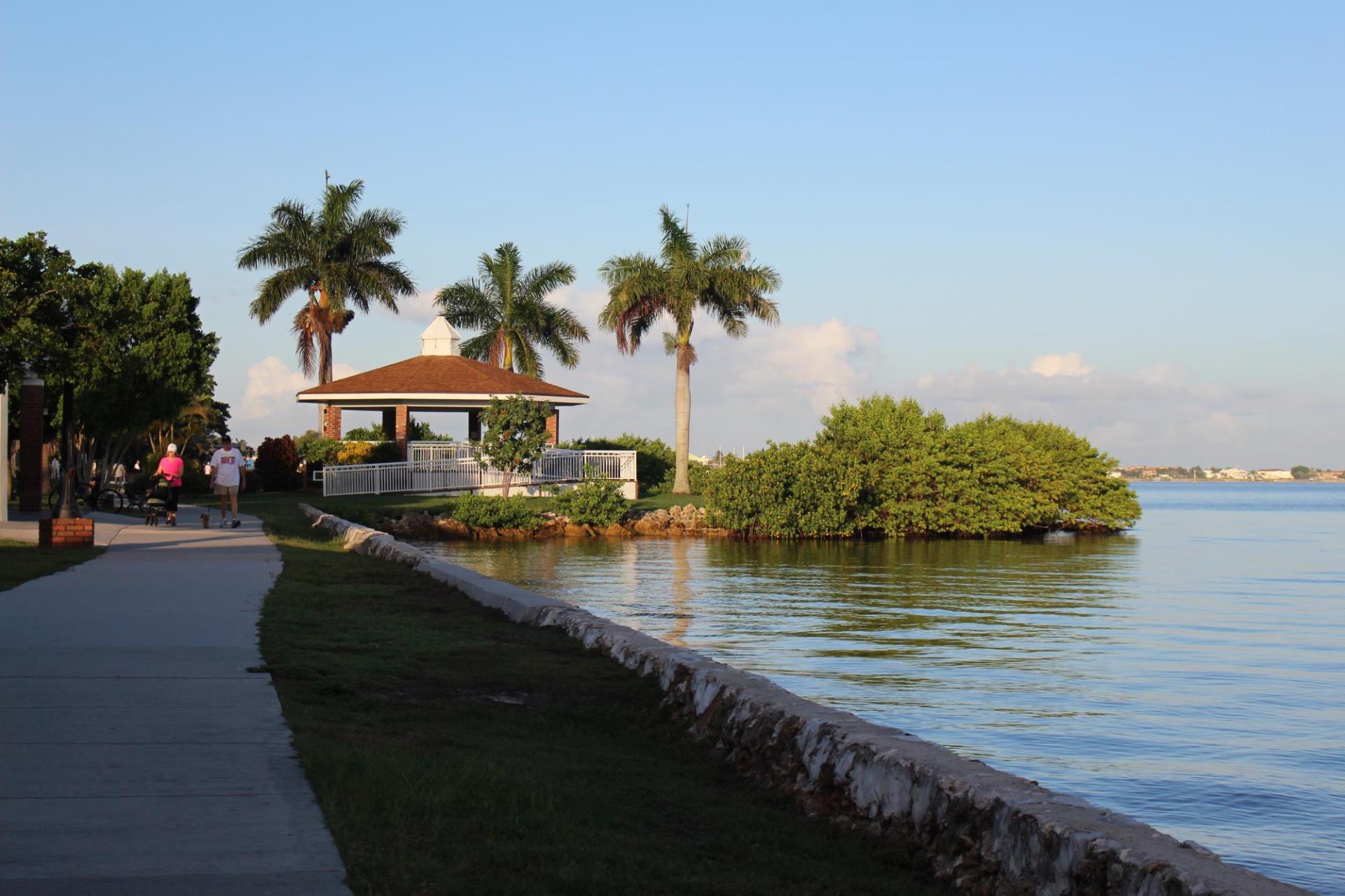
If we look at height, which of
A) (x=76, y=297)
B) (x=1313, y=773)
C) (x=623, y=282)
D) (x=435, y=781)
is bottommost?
(x=1313, y=773)

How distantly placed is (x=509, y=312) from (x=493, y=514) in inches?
961

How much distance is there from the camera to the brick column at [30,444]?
31.7 m

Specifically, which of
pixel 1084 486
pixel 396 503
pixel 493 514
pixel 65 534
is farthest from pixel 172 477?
pixel 1084 486

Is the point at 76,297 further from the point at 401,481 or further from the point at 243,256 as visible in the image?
the point at 243,256

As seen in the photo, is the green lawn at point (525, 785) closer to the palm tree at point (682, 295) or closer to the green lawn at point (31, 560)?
the green lawn at point (31, 560)

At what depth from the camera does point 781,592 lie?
2295cm

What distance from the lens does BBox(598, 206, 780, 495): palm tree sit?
51625 millimetres

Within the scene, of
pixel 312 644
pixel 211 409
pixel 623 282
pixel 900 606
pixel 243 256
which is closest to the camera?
pixel 312 644

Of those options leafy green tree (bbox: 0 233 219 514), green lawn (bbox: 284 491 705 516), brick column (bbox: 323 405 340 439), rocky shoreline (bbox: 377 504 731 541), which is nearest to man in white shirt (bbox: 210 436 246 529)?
leafy green tree (bbox: 0 233 219 514)

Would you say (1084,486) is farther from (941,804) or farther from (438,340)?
(941,804)

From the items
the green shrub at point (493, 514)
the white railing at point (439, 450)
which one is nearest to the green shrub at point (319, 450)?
the white railing at point (439, 450)

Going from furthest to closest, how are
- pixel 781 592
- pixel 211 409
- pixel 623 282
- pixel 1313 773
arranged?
1. pixel 211 409
2. pixel 623 282
3. pixel 781 592
4. pixel 1313 773

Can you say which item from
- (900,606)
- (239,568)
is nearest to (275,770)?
(239,568)

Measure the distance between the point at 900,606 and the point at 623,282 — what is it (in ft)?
109
